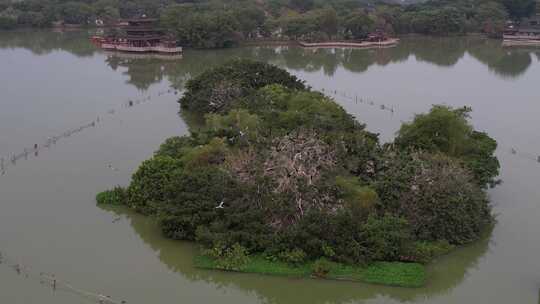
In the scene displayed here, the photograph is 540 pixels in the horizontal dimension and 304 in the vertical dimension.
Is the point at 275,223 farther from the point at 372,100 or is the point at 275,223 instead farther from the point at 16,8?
the point at 16,8

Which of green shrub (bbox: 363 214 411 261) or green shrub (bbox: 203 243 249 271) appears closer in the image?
green shrub (bbox: 203 243 249 271)

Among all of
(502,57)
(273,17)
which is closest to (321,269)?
(502,57)

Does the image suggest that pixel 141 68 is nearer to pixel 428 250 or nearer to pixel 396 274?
pixel 428 250

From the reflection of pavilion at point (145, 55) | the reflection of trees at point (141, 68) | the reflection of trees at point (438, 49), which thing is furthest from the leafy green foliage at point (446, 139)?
the reflection of pavilion at point (145, 55)

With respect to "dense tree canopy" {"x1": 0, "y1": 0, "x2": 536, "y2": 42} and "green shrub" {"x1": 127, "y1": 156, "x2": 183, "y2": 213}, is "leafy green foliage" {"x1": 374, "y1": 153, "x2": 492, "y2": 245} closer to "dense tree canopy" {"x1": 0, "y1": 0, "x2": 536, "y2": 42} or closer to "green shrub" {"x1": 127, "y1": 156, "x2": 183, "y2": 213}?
"green shrub" {"x1": 127, "y1": 156, "x2": 183, "y2": 213}

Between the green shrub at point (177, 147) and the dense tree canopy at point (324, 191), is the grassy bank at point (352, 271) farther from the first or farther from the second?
the green shrub at point (177, 147)

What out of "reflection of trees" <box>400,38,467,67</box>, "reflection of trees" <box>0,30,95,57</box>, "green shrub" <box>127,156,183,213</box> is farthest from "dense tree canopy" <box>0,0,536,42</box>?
"green shrub" <box>127,156,183,213</box>

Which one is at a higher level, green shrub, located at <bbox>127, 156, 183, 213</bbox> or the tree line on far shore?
the tree line on far shore
